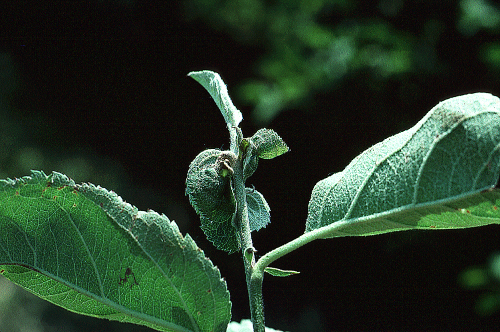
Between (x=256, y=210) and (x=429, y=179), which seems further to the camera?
(x=256, y=210)

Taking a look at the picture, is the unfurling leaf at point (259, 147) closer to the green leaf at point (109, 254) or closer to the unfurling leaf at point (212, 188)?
the unfurling leaf at point (212, 188)

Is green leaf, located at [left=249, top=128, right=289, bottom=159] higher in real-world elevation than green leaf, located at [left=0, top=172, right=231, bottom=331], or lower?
higher

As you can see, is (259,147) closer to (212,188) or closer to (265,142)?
(265,142)

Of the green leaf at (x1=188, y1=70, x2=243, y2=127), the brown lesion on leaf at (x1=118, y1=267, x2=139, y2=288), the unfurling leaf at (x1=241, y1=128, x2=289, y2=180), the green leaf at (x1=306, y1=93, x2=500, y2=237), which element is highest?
the green leaf at (x1=188, y1=70, x2=243, y2=127)

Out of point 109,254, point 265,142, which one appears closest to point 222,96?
point 265,142

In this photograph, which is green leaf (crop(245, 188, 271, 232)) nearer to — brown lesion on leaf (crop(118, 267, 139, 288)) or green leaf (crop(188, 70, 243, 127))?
green leaf (crop(188, 70, 243, 127))

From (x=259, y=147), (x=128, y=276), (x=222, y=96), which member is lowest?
(x=128, y=276)

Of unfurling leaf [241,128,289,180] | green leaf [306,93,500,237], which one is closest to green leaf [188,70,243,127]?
unfurling leaf [241,128,289,180]
